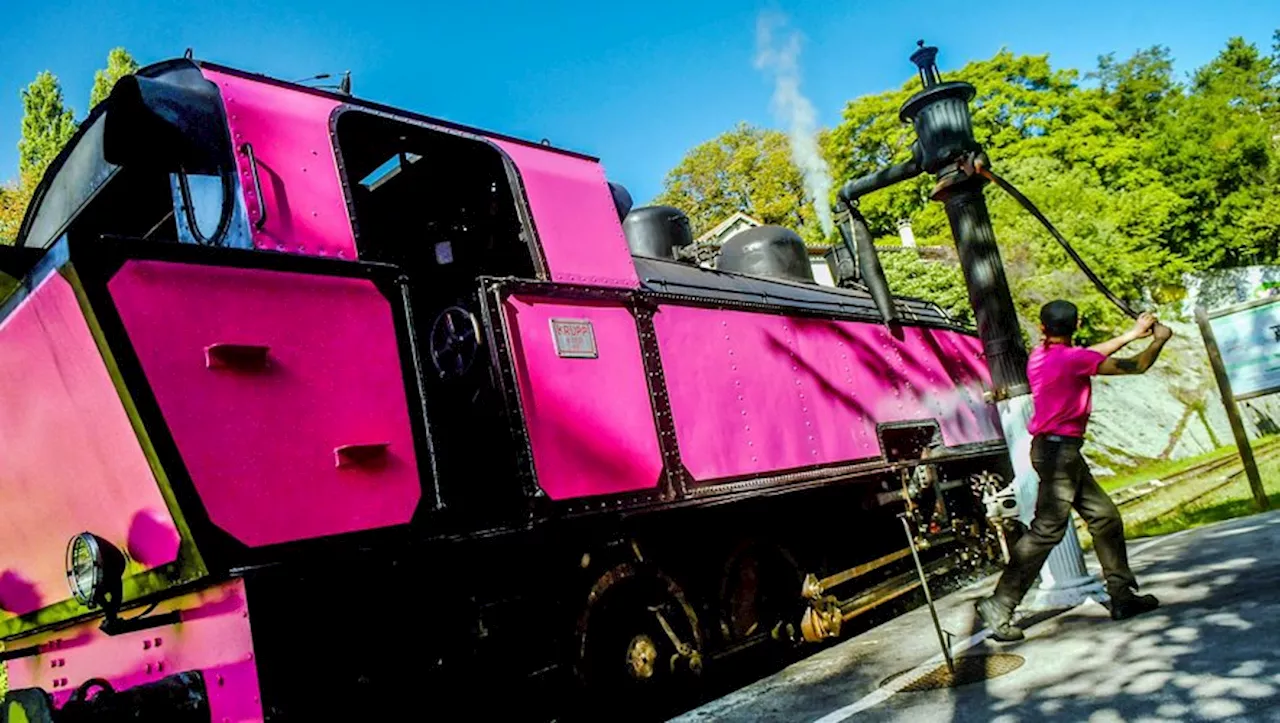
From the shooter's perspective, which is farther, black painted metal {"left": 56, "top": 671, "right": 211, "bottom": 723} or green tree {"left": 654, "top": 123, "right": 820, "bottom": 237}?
green tree {"left": 654, "top": 123, "right": 820, "bottom": 237}

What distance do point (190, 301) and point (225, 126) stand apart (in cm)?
85

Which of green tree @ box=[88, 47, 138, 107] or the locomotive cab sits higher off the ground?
green tree @ box=[88, 47, 138, 107]

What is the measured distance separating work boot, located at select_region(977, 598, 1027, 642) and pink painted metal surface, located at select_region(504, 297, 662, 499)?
1.84 m

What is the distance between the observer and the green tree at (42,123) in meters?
22.1

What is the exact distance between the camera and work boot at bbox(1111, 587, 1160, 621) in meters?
4.30

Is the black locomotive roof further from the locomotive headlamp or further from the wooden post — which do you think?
the locomotive headlamp

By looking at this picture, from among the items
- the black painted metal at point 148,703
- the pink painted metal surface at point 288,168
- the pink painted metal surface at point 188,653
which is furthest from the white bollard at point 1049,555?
the black painted metal at point 148,703

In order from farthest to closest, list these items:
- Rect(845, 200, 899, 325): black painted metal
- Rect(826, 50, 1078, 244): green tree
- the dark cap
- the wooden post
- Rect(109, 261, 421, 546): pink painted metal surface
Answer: Rect(826, 50, 1078, 244): green tree < the wooden post < Rect(845, 200, 899, 325): black painted metal < the dark cap < Rect(109, 261, 421, 546): pink painted metal surface

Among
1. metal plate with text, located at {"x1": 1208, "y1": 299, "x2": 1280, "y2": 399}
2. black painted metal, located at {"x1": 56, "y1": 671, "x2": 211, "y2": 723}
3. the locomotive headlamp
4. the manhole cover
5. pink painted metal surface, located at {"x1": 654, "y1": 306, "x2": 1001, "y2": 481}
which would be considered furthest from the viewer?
metal plate with text, located at {"x1": 1208, "y1": 299, "x2": 1280, "y2": 399}

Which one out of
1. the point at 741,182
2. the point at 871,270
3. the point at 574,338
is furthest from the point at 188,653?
the point at 741,182

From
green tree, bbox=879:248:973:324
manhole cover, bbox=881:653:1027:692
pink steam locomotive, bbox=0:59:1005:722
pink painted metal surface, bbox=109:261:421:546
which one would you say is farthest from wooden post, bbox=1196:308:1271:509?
green tree, bbox=879:248:973:324

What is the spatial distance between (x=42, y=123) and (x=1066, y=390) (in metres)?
27.1

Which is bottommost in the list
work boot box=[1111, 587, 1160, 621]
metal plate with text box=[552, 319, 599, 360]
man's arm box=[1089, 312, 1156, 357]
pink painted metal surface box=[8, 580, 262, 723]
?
work boot box=[1111, 587, 1160, 621]

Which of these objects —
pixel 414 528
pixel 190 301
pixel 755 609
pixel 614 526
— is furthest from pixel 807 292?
pixel 190 301
